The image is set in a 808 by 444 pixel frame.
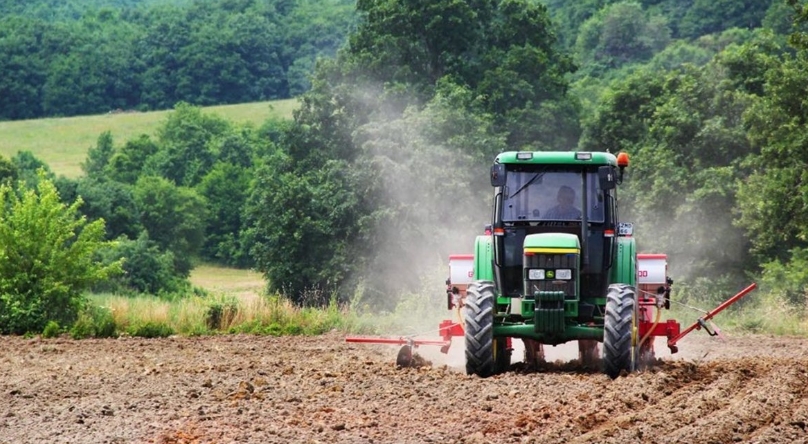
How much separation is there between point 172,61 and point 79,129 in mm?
13916

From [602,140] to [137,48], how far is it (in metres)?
83.5

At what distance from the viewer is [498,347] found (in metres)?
16.3

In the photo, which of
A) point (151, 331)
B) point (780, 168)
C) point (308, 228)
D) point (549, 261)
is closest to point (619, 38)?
point (308, 228)

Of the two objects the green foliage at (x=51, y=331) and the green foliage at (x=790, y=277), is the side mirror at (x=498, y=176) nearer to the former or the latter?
the green foliage at (x=51, y=331)

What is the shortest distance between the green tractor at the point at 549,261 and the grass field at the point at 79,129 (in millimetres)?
91387

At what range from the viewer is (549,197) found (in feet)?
53.4

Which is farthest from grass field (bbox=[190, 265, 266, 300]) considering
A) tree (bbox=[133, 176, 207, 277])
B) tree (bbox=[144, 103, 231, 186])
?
tree (bbox=[144, 103, 231, 186])

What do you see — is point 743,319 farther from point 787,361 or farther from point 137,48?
point 137,48

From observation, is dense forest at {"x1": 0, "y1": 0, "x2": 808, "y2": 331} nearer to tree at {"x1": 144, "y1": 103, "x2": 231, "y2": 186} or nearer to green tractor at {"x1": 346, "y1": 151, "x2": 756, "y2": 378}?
green tractor at {"x1": 346, "y1": 151, "x2": 756, "y2": 378}

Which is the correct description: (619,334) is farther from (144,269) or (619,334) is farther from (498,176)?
(144,269)

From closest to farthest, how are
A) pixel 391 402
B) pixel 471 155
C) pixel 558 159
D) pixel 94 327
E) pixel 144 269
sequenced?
pixel 391 402 < pixel 558 159 < pixel 94 327 < pixel 471 155 < pixel 144 269

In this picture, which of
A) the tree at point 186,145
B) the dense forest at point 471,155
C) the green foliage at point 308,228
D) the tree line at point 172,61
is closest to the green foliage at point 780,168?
the dense forest at point 471,155

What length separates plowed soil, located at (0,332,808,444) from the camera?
11.6 m

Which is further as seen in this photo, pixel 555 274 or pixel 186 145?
pixel 186 145
